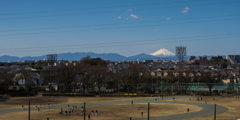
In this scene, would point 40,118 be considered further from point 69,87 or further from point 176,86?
point 176,86

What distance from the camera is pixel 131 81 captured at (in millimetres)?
84500

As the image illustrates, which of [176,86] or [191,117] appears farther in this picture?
[176,86]

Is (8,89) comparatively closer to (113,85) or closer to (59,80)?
(59,80)

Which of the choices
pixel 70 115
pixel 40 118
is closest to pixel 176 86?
pixel 70 115

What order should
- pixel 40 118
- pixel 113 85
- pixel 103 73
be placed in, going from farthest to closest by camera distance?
1. pixel 103 73
2. pixel 113 85
3. pixel 40 118

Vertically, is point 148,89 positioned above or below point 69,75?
below

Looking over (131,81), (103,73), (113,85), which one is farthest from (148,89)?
(103,73)

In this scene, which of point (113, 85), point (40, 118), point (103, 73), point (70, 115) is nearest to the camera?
point (40, 118)

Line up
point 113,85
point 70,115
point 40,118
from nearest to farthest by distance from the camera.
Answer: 1. point 40,118
2. point 70,115
3. point 113,85

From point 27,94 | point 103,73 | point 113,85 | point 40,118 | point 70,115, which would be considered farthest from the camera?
point 103,73

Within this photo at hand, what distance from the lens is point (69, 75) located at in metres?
84.6

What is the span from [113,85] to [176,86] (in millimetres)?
A: 23067

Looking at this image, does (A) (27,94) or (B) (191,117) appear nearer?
(B) (191,117)

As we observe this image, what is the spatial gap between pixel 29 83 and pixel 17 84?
487 cm
